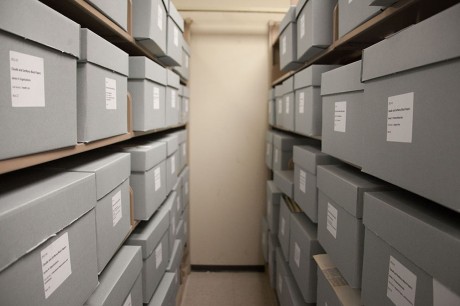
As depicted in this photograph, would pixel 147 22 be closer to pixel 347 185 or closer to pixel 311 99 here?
pixel 311 99

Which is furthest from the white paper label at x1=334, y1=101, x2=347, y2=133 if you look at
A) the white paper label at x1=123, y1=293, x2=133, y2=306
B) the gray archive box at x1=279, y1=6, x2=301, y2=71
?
the white paper label at x1=123, y1=293, x2=133, y2=306

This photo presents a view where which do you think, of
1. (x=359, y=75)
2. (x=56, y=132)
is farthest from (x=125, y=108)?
(x=359, y=75)

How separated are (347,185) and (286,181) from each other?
739 mm

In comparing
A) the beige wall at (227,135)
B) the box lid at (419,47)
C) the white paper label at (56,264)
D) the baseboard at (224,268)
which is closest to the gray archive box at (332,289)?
the box lid at (419,47)

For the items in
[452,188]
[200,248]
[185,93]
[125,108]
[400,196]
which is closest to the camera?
[452,188]

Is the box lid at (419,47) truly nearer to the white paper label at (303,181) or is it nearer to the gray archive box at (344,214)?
the gray archive box at (344,214)

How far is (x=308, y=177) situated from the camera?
4.04 ft

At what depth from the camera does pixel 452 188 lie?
47 cm

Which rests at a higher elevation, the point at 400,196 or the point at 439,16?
the point at 439,16

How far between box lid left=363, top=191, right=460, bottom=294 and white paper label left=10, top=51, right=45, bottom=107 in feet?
2.24

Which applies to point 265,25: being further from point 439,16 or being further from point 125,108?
point 439,16

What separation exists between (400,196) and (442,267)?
241 mm

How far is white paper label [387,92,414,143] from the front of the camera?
0.58m

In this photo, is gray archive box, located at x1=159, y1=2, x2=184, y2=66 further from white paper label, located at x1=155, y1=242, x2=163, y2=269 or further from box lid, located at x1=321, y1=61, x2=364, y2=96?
white paper label, located at x1=155, y1=242, x2=163, y2=269
